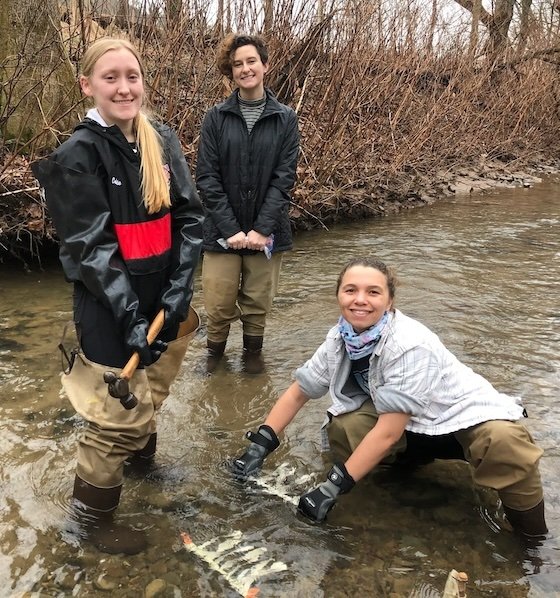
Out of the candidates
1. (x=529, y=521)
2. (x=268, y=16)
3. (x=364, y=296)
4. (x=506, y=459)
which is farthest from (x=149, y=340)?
(x=268, y=16)

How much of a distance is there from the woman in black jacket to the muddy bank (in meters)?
2.48

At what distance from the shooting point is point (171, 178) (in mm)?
2533

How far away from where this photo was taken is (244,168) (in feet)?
12.8

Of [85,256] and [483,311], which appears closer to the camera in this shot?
[85,256]

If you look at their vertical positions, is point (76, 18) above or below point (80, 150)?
above

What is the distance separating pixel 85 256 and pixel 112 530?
119cm

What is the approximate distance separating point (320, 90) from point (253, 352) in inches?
192

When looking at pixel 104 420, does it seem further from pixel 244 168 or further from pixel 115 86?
pixel 244 168

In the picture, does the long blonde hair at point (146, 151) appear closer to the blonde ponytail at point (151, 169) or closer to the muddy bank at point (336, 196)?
the blonde ponytail at point (151, 169)

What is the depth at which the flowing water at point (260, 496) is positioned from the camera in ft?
7.93

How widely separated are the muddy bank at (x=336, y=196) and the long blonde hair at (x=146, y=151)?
11.7 feet

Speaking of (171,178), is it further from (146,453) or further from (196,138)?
(196,138)

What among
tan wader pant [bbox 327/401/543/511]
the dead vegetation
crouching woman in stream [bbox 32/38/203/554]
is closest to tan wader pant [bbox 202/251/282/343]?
crouching woman in stream [bbox 32/38/203/554]

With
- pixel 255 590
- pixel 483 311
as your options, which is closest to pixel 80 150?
pixel 255 590
